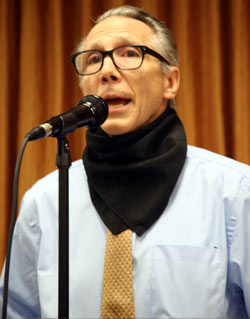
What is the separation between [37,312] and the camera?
4.69 ft

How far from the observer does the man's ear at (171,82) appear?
1.48 m

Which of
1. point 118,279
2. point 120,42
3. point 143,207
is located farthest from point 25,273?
point 120,42

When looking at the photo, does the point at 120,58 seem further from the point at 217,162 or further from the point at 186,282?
the point at 186,282

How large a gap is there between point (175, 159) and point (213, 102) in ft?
Result: 2.29

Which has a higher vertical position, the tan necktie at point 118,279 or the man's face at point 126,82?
the man's face at point 126,82

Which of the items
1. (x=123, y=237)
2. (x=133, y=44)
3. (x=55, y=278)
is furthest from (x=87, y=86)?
(x=55, y=278)

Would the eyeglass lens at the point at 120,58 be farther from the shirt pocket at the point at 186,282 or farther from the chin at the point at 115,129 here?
the shirt pocket at the point at 186,282

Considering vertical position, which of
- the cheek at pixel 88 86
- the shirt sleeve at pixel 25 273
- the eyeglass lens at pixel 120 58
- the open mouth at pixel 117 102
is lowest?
the shirt sleeve at pixel 25 273

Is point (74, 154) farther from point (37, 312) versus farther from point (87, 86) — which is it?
point (37, 312)

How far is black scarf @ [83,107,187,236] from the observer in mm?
1290

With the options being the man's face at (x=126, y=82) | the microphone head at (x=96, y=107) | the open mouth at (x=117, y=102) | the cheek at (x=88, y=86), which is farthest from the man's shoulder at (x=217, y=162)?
the microphone head at (x=96, y=107)

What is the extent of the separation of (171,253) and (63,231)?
479mm

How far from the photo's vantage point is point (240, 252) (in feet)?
3.93

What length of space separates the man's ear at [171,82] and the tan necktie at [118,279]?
0.53m
